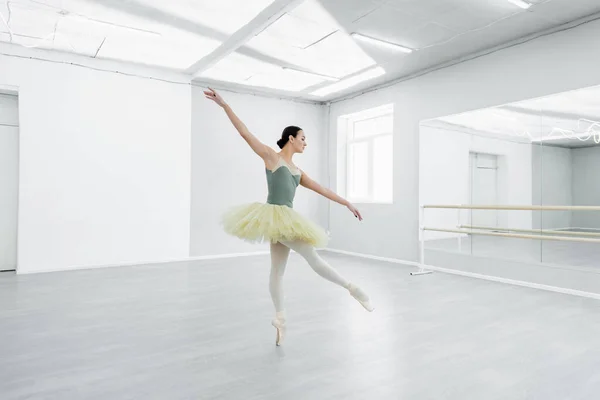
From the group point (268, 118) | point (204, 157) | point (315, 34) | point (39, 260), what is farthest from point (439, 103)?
point (39, 260)

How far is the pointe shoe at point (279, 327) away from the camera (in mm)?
2379

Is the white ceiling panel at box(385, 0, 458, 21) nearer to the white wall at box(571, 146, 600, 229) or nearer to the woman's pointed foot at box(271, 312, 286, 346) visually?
the white wall at box(571, 146, 600, 229)

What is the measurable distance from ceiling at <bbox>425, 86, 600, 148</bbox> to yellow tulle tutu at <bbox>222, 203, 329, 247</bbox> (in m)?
3.15

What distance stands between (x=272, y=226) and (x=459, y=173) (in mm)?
3657

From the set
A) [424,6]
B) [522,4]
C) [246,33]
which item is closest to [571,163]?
[522,4]

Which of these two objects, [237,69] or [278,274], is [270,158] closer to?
[278,274]

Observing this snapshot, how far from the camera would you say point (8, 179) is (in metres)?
5.11

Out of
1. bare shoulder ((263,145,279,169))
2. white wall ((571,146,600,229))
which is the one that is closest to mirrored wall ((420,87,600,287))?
white wall ((571,146,600,229))

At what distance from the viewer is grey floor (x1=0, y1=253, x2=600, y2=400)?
185 centimetres

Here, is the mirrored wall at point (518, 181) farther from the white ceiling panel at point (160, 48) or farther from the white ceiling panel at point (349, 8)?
the white ceiling panel at point (160, 48)

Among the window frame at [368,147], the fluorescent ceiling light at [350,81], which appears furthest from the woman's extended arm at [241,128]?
the window frame at [368,147]

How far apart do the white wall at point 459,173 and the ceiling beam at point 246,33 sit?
2.61m

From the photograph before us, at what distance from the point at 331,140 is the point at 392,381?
5777 millimetres

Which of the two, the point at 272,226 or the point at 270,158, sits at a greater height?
the point at 270,158
